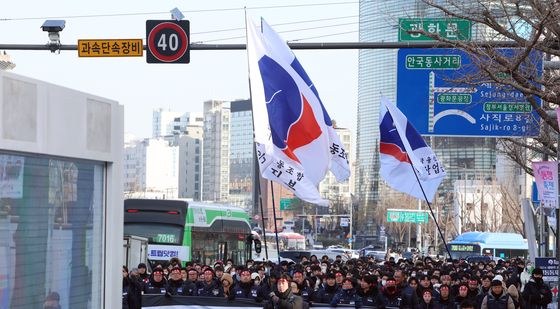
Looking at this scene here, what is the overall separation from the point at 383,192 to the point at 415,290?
132188mm

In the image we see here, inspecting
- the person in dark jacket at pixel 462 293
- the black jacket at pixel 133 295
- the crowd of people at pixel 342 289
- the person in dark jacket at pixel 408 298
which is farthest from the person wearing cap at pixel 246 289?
the person in dark jacket at pixel 462 293

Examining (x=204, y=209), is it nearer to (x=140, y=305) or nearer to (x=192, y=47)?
(x=192, y=47)

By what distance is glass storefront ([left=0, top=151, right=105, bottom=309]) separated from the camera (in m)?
7.66

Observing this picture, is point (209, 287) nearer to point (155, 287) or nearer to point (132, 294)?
point (155, 287)

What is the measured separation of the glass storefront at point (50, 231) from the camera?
7.66m

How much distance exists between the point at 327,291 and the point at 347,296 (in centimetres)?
53

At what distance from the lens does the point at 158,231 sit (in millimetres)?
30562

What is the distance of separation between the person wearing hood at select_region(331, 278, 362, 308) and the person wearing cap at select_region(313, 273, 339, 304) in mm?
223

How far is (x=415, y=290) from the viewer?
18.7 m

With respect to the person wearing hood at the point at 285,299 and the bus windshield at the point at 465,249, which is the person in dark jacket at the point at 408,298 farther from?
the bus windshield at the point at 465,249

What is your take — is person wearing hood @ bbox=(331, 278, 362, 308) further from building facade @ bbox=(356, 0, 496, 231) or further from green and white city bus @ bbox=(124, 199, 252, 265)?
building facade @ bbox=(356, 0, 496, 231)

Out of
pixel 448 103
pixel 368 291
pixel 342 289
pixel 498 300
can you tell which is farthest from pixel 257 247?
pixel 498 300

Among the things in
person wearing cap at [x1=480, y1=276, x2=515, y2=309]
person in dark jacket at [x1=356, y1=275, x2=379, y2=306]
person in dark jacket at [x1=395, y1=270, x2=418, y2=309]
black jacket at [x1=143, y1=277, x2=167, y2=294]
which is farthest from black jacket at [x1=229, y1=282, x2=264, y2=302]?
person wearing cap at [x1=480, y1=276, x2=515, y2=309]

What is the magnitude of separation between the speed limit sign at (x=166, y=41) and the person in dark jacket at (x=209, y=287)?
12.7 feet
